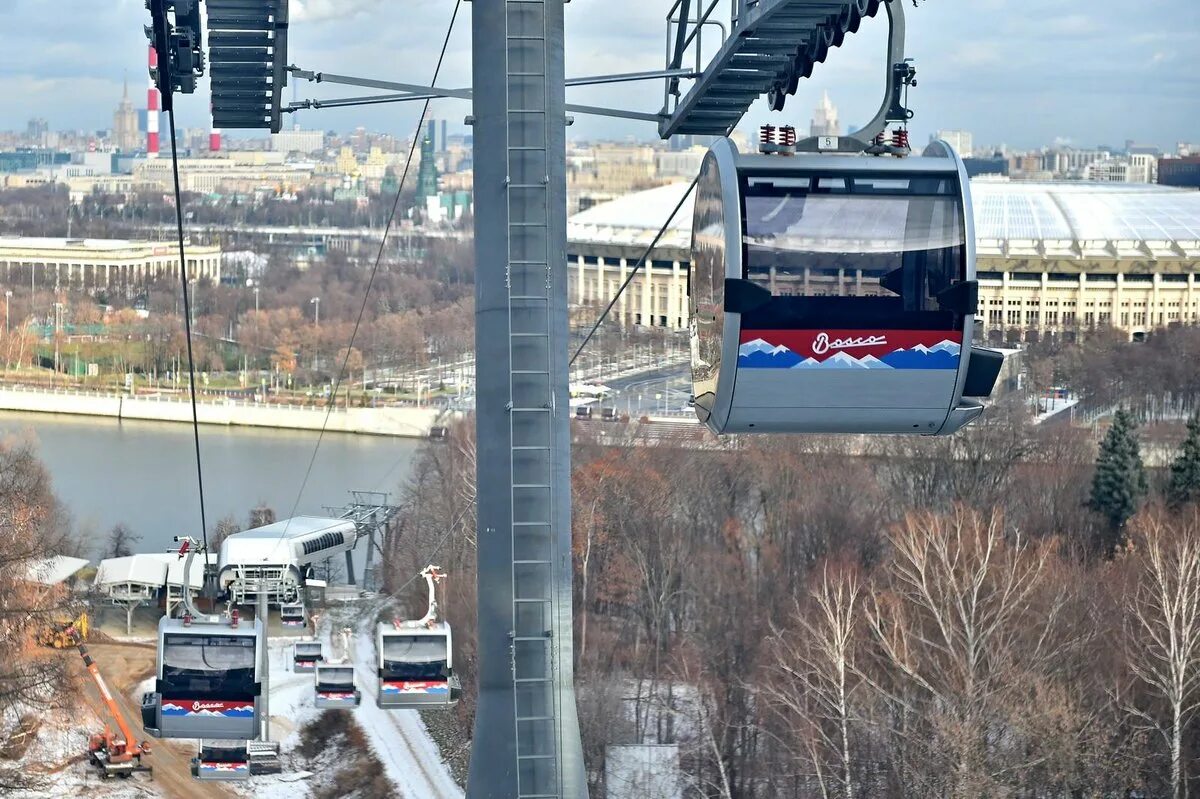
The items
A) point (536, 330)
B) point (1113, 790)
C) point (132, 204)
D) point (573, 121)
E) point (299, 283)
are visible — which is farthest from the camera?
point (132, 204)

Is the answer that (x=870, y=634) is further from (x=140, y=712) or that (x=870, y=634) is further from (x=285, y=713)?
(x=140, y=712)

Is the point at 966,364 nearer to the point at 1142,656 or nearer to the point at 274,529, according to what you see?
the point at 1142,656

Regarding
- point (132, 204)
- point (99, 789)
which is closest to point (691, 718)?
point (99, 789)

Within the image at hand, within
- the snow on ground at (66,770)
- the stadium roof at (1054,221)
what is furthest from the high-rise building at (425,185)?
the snow on ground at (66,770)

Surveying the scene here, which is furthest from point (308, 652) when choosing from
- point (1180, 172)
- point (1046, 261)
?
point (1180, 172)

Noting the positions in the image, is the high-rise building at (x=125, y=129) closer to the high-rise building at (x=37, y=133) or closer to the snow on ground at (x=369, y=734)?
the high-rise building at (x=37, y=133)
